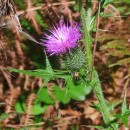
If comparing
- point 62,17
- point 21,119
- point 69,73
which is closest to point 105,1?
point 69,73

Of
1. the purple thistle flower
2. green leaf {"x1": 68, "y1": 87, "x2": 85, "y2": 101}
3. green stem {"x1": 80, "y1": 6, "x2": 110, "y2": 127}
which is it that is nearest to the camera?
green stem {"x1": 80, "y1": 6, "x2": 110, "y2": 127}

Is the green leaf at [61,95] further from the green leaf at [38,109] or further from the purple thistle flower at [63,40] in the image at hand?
the purple thistle flower at [63,40]

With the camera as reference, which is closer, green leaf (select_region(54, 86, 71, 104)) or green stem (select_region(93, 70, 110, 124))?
green stem (select_region(93, 70, 110, 124))

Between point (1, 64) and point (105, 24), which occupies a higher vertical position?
point (105, 24)

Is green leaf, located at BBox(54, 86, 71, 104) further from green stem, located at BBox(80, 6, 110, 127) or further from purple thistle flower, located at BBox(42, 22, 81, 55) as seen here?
purple thistle flower, located at BBox(42, 22, 81, 55)

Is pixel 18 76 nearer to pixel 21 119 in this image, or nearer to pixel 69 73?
pixel 21 119

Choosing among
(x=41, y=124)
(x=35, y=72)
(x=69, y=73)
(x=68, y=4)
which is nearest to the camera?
(x=35, y=72)

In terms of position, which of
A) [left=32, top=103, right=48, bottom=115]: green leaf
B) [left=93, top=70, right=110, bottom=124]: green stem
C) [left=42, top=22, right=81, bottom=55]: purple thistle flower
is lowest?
[left=93, top=70, right=110, bottom=124]: green stem

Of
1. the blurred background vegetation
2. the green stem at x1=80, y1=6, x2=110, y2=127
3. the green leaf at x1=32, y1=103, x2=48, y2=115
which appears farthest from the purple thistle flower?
the green leaf at x1=32, y1=103, x2=48, y2=115
